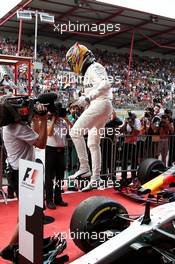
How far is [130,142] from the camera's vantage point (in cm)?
702

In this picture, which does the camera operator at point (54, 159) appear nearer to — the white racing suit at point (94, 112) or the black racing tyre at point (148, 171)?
the white racing suit at point (94, 112)

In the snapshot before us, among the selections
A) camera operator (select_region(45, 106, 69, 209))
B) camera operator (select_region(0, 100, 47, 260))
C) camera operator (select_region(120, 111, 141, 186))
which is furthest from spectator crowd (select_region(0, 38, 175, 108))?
camera operator (select_region(0, 100, 47, 260))

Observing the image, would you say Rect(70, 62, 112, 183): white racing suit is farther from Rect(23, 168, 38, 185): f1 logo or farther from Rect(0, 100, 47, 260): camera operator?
Rect(23, 168, 38, 185): f1 logo

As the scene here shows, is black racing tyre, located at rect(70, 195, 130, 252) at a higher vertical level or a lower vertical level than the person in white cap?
lower

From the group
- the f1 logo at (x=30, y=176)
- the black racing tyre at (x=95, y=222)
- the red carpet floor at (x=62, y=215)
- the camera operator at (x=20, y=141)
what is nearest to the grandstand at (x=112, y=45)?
the red carpet floor at (x=62, y=215)

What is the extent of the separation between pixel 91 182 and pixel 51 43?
1612cm

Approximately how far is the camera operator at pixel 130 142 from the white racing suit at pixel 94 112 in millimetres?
1487

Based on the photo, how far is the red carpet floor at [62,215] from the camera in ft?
11.7

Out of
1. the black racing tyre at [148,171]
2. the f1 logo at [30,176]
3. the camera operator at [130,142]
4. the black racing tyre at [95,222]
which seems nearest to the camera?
the f1 logo at [30,176]

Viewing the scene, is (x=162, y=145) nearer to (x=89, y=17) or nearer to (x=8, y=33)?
(x=89, y=17)

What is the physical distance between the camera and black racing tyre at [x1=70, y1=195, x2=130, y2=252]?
9.98 ft

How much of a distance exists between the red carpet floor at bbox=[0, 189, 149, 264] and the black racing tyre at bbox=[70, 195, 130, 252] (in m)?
0.32

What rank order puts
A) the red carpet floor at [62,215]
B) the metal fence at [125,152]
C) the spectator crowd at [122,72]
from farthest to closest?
the spectator crowd at [122,72]
the metal fence at [125,152]
the red carpet floor at [62,215]

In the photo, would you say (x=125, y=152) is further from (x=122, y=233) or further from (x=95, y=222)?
(x=122, y=233)
